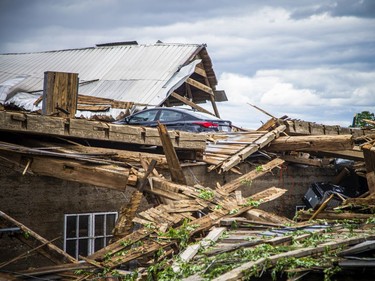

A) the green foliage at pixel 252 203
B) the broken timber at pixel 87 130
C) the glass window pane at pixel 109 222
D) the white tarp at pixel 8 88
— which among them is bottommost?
the glass window pane at pixel 109 222

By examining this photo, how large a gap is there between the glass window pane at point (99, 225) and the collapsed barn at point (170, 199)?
4cm

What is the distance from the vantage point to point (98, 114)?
27.4 metres

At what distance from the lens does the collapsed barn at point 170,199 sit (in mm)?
9852

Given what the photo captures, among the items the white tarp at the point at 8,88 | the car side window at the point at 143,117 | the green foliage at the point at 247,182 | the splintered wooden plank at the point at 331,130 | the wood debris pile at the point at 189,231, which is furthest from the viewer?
the white tarp at the point at 8,88

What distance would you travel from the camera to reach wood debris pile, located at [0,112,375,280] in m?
8.94

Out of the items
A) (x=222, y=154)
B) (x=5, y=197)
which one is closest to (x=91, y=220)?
(x=5, y=197)

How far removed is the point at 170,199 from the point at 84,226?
2.41m

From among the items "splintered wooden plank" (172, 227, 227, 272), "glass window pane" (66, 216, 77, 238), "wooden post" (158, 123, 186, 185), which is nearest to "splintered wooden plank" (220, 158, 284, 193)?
"wooden post" (158, 123, 186, 185)

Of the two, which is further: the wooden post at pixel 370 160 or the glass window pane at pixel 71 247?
the wooden post at pixel 370 160

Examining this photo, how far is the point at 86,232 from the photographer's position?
1464cm

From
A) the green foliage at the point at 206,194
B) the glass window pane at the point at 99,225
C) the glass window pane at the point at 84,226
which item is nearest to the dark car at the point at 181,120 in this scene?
the glass window pane at the point at 99,225

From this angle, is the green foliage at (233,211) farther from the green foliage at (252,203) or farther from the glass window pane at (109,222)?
the glass window pane at (109,222)

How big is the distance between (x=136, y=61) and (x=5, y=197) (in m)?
19.6

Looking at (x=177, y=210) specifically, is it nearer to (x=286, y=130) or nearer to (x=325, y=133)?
(x=286, y=130)
